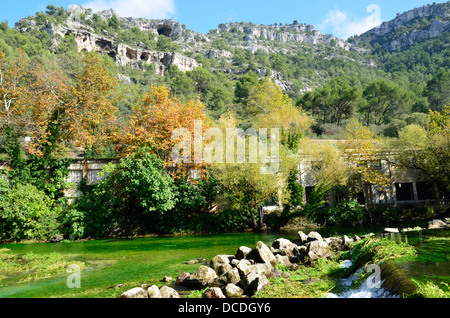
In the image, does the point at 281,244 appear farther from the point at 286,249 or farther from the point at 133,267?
the point at 133,267

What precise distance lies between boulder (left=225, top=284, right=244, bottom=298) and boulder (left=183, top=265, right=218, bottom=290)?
2.55 feet

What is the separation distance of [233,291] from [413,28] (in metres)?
160

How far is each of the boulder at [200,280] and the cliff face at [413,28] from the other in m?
136

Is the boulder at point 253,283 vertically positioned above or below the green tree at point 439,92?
below

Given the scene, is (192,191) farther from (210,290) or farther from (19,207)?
(210,290)

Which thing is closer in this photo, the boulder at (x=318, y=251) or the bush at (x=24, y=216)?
the boulder at (x=318, y=251)

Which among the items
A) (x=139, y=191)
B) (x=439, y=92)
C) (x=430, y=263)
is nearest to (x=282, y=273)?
(x=430, y=263)

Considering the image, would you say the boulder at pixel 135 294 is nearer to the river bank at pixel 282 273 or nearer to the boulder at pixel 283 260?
the river bank at pixel 282 273

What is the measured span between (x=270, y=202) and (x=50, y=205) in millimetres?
15082

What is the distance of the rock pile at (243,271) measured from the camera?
6437mm

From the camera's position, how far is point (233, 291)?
6.71m

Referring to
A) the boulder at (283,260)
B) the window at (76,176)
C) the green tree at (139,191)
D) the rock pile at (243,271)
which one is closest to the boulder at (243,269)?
the rock pile at (243,271)

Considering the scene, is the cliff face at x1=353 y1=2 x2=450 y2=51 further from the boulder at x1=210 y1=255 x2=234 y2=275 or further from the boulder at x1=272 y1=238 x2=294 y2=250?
the boulder at x1=210 y1=255 x2=234 y2=275
